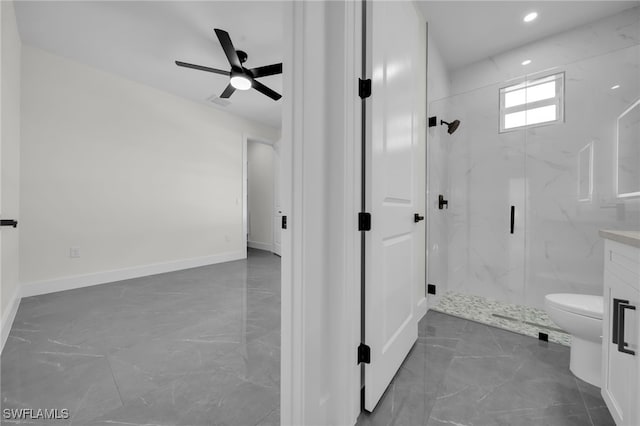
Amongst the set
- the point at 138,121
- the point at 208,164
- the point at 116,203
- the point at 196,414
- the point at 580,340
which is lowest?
the point at 196,414

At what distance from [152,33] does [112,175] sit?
6.00ft

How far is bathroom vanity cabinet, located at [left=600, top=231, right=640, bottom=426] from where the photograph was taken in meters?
0.85

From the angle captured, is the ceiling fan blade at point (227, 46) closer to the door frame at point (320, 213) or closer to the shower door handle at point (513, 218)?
the door frame at point (320, 213)

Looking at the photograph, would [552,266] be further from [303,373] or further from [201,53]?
[201,53]

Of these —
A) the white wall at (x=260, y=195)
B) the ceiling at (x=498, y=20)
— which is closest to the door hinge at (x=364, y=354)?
the ceiling at (x=498, y=20)

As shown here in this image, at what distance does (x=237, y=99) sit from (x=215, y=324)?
11.1 feet

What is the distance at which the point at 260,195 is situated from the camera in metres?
6.08

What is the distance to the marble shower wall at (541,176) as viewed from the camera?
2145 mm

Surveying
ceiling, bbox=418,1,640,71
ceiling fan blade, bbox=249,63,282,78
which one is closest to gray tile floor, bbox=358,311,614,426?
ceiling fan blade, bbox=249,63,282,78

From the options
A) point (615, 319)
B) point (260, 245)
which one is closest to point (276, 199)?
point (260, 245)

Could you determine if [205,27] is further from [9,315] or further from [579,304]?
[579,304]

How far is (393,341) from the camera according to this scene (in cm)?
143

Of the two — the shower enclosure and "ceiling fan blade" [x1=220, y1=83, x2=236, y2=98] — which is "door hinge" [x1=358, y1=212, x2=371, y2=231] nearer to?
the shower enclosure

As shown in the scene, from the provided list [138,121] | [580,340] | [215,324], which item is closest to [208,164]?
[138,121]
